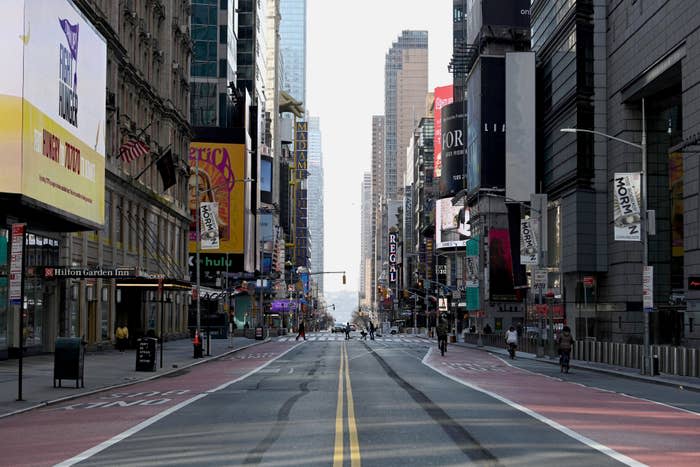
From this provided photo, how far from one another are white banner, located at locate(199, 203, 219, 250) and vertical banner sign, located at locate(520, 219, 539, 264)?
19.0m

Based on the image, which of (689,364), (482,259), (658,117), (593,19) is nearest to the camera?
(689,364)

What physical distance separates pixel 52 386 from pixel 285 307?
110 m

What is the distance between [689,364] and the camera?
36250mm

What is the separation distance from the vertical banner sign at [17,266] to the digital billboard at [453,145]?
119m

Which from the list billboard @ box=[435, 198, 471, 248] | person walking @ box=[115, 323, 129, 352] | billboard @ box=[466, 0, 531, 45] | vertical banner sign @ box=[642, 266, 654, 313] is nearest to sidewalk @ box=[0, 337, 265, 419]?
person walking @ box=[115, 323, 129, 352]

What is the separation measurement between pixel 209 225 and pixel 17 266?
32508mm

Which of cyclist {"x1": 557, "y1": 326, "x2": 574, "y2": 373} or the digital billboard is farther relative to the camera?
the digital billboard

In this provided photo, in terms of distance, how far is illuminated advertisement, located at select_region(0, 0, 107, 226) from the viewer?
3725 centimetres

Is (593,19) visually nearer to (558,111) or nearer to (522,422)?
(558,111)

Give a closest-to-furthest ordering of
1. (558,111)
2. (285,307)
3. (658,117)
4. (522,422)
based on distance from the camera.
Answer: (522,422), (658,117), (558,111), (285,307)

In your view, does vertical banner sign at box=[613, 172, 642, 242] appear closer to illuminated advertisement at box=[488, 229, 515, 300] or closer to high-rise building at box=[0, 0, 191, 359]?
high-rise building at box=[0, 0, 191, 359]

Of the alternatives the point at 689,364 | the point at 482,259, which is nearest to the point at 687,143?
the point at 689,364

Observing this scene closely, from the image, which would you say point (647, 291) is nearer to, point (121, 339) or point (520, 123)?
point (121, 339)

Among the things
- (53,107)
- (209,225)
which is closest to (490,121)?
(209,225)
